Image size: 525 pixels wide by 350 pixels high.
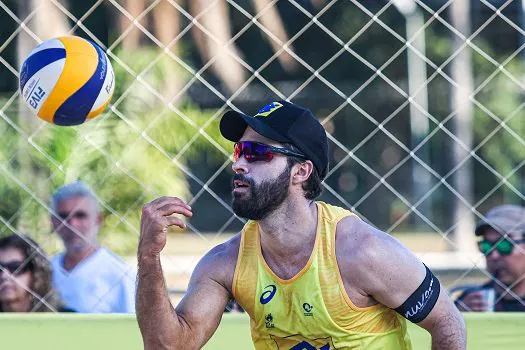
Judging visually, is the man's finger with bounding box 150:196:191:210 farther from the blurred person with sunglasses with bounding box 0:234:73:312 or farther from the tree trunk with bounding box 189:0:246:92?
the tree trunk with bounding box 189:0:246:92

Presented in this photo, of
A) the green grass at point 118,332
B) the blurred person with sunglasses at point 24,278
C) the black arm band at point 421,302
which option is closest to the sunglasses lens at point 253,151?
the black arm band at point 421,302

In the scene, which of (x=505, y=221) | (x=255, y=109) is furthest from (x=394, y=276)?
(x=255, y=109)

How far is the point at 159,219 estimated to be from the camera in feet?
10.6

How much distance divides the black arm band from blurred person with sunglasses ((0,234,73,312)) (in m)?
2.05

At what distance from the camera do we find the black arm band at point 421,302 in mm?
3334

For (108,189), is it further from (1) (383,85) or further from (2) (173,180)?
(1) (383,85)

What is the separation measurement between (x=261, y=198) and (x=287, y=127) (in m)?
0.24

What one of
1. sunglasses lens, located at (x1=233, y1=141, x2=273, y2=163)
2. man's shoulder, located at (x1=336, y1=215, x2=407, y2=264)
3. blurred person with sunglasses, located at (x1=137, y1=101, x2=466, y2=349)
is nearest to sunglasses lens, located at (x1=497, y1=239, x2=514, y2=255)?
blurred person with sunglasses, located at (x1=137, y1=101, x2=466, y2=349)

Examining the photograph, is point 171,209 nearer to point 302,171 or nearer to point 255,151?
point 255,151

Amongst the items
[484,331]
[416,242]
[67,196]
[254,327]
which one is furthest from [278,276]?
[416,242]

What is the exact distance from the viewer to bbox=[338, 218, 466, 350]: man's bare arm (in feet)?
11.0

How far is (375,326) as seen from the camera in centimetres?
346

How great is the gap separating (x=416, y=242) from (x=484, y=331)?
16.8 meters

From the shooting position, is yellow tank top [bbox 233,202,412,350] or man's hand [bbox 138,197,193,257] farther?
yellow tank top [bbox 233,202,412,350]
